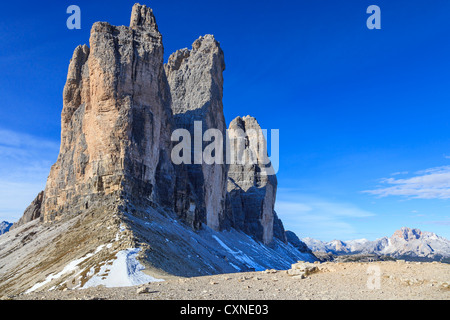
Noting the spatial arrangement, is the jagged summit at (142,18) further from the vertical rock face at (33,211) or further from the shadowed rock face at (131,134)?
the vertical rock face at (33,211)

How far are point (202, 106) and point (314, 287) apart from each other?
8679cm

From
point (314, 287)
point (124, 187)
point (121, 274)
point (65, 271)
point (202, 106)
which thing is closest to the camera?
point (314, 287)

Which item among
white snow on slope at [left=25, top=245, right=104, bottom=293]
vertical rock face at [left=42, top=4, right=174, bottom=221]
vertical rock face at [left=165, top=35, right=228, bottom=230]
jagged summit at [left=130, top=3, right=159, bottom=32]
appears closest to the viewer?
white snow on slope at [left=25, top=245, right=104, bottom=293]

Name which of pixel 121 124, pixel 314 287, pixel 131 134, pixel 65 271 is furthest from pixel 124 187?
pixel 314 287

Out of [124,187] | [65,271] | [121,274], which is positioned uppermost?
[124,187]

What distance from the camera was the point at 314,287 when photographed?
688 inches

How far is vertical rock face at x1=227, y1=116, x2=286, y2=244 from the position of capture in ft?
433

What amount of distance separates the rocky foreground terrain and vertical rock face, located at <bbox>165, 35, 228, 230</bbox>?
5734 centimetres

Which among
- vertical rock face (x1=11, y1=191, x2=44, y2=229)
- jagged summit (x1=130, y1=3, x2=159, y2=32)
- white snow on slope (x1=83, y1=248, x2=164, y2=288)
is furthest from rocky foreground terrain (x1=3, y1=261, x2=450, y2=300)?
vertical rock face (x1=11, y1=191, x2=44, y2=229)

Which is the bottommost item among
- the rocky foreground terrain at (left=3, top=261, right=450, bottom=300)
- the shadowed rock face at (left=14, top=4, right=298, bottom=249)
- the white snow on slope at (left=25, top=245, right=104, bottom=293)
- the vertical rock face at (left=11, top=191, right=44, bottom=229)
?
the white snow on slope at (left=25, top=245, right=104, bottom=293)

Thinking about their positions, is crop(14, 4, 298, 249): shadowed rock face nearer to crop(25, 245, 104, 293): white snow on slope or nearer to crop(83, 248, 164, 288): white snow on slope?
crop(25, 245, 104, 293): white snow on slope

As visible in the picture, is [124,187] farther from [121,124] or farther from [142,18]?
[142,18]

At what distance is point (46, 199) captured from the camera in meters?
77.8
